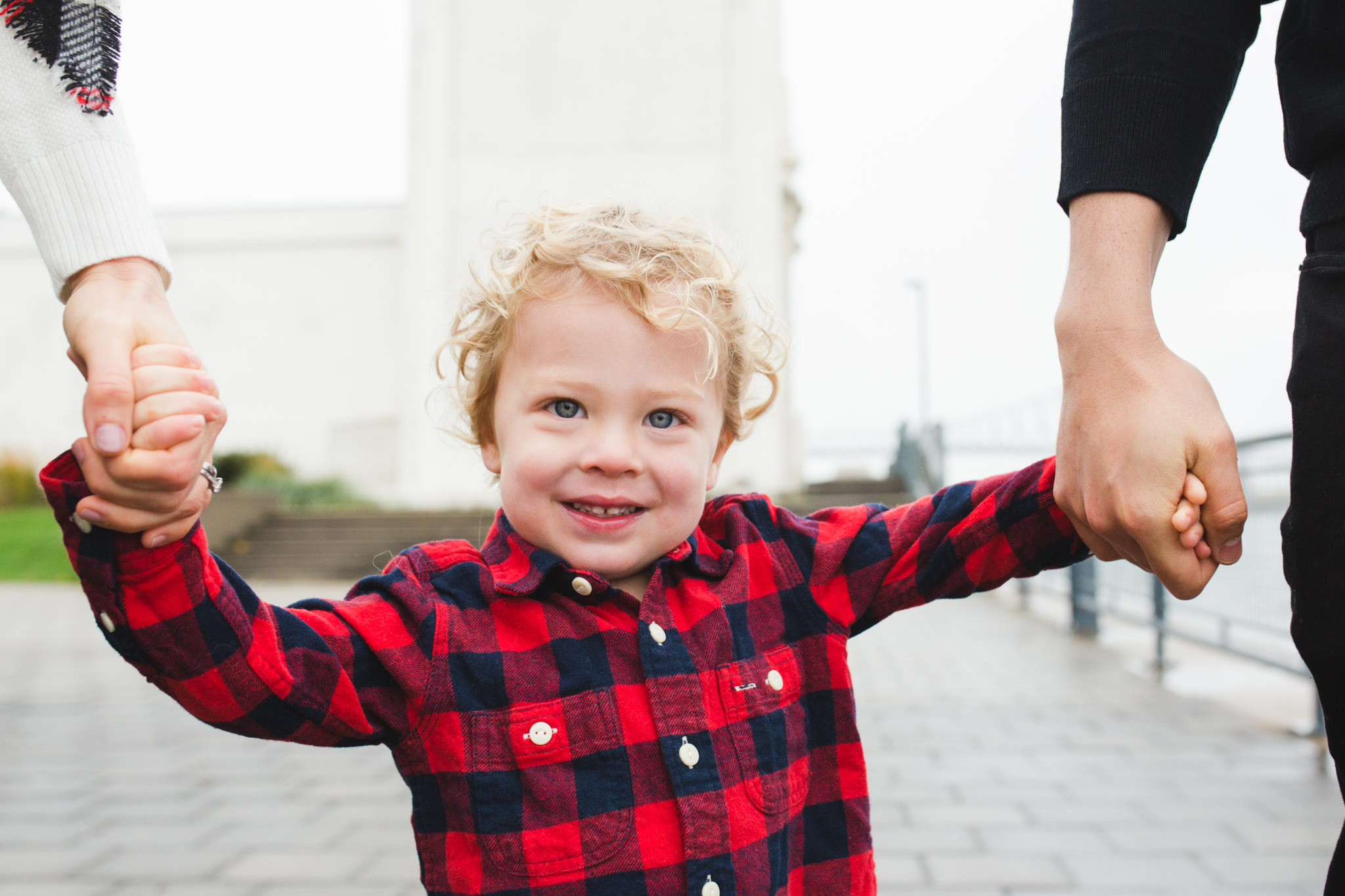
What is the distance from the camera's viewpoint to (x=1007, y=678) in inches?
222

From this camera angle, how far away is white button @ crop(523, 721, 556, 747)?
129 centimetres

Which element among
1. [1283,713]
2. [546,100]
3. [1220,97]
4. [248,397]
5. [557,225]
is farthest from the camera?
[248,397]

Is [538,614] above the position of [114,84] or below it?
below

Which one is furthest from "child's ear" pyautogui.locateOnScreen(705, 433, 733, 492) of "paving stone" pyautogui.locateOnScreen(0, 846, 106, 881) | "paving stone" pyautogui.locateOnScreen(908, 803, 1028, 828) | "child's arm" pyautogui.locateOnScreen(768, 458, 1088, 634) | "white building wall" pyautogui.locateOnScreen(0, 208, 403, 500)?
"white building wall" pyautogui.locateOnScreen(0, 208, 403, 500)

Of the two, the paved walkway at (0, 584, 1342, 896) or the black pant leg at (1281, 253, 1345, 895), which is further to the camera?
the paved walkway at (0, 584, 1342, 896)

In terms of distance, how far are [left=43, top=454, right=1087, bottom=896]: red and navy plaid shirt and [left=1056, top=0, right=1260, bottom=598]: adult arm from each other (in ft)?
1.04

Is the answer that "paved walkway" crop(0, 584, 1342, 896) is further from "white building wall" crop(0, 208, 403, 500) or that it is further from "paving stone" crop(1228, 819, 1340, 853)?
"white building wall" crop(0, 208, 403, 500)

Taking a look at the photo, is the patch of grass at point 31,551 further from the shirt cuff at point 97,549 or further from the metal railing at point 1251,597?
the shirt cuff at point 97,549

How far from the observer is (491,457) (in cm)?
155

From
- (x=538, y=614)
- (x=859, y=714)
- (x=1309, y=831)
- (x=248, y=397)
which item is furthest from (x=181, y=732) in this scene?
(x=248, y=397)

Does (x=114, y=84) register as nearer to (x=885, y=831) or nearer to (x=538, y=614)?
(x=538, y=614)

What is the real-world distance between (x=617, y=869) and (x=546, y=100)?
1713 cm

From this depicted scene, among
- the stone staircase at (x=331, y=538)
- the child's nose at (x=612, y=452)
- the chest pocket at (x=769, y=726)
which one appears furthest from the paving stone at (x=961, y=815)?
the stone staircase at (x=331, y=538)

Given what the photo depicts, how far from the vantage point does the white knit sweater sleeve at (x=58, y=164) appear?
100 cm
